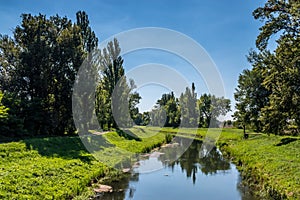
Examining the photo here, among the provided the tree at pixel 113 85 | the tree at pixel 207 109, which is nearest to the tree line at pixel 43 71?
the tree at pixel 113 85

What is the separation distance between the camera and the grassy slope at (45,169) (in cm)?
1286

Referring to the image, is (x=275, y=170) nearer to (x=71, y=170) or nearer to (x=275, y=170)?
(x=275, y=170)

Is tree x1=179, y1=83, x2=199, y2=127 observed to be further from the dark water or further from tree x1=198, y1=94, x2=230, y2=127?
the dark water

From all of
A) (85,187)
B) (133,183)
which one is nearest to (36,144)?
(85,187)

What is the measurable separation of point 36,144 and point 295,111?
876 inches

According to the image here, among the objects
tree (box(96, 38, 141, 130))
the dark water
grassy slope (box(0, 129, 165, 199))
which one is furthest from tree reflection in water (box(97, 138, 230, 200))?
tree (box(96, 38, 141, 130))

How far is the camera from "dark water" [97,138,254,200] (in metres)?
16.8

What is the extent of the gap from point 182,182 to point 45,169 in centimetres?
1013

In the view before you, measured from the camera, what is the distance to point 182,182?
20.4 meters

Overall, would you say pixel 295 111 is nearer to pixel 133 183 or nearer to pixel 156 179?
pixel 156 179

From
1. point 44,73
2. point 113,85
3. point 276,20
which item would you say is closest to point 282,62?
point 276,20

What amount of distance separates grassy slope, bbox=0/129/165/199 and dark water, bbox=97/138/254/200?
2209mm

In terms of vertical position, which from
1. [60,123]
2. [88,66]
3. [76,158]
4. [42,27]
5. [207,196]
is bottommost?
[207,196]

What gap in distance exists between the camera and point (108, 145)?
105 ft
